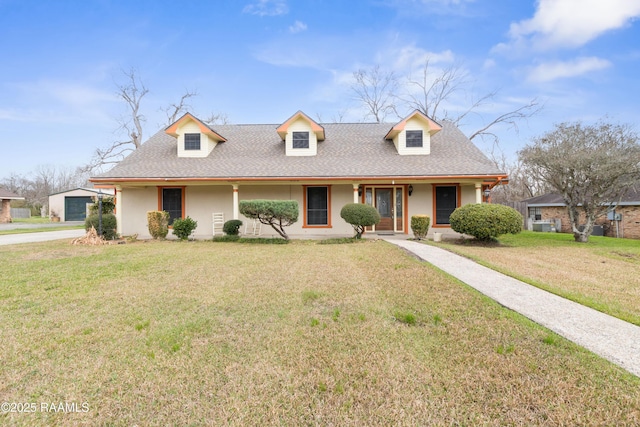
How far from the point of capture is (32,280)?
5.39 m

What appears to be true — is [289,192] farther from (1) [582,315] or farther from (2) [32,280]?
(1) [582,315]

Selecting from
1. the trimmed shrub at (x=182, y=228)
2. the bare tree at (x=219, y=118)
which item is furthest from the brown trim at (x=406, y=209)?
the bare tree at (x=219, y=118)

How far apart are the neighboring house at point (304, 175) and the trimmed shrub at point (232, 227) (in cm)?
53

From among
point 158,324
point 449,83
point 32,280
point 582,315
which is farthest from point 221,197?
point 449,83

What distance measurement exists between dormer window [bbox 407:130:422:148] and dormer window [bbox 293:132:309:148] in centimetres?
470

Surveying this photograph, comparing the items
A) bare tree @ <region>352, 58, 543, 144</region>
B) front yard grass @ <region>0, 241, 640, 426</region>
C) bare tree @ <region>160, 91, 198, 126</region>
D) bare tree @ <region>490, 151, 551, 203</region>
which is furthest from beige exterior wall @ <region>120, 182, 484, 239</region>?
bare tree @ <region>490, 151, 551, 203</region>

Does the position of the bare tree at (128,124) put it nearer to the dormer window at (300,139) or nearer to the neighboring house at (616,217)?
the dormer window at (300,139)

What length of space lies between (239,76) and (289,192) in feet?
29.4

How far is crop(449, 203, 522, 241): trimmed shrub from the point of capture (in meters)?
9.59

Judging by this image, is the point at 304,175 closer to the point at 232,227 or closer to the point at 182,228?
the point at 232,227

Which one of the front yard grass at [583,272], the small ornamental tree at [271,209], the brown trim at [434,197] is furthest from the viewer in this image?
the brown trim at [434,197]

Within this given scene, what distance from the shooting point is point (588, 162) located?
10.2 m

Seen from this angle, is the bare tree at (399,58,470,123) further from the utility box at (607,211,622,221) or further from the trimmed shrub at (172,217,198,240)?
the trimmed shrub at (172,217,198,240)

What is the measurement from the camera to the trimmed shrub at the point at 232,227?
38.0ft
